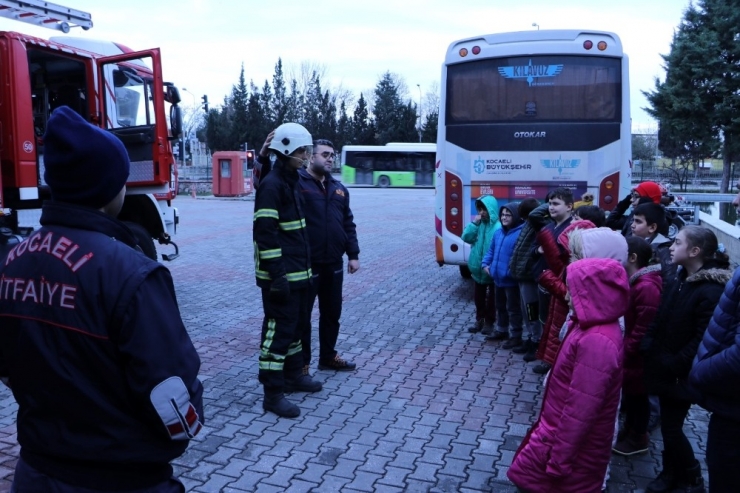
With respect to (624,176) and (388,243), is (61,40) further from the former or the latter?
(388,243)

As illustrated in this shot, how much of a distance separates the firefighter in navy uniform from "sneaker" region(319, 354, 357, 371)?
94cm

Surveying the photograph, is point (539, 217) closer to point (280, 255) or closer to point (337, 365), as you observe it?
point (337, 365)

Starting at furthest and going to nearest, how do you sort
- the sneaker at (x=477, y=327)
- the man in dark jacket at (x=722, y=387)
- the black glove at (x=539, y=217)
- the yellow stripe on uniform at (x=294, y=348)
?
the sneaker at (x=477, y=327) → the black glove at (x=539, y=217) → the yellow stripe on uniform at (x=294, y=348) → the man in dark jacket at (x=722, y=387)

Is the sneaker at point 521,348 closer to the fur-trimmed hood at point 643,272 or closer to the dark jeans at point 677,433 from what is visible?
the fur-trimmed hood at point 643,272

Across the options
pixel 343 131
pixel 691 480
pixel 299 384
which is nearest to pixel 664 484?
pixel 691 480

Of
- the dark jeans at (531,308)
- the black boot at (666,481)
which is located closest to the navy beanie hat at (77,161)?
the black boot at (666,481)

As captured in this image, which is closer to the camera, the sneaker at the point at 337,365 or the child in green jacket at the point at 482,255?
the sneaker at the point at 337,365

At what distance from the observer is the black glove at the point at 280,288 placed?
15.5ft

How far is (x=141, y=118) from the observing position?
28.5 ft

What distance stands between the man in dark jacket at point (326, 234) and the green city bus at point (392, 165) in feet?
121

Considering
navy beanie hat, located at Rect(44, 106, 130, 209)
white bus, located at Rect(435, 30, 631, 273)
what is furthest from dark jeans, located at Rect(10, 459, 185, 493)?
white bus, located at Rect(435, 30, 631, 273)

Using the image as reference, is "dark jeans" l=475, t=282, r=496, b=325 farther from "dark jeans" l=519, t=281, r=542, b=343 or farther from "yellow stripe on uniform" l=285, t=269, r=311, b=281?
"yellow stripe on uniform" l=285, t=269, r=311, b=281

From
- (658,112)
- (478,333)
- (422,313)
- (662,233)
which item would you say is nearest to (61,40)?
(422,313)

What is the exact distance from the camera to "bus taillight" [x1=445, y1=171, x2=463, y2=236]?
29.6 ft
